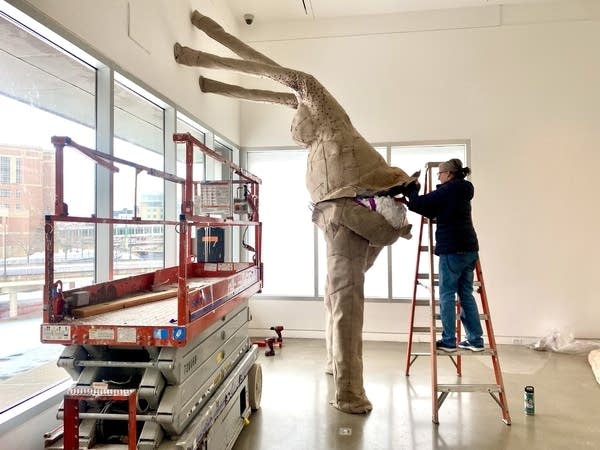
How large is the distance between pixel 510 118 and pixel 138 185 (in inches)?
172

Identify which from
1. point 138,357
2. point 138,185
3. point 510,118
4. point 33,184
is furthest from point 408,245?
point 33,184

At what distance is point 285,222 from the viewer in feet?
18.3

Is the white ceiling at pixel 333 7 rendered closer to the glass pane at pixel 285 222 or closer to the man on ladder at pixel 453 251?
the glass pane at pixel 285 222

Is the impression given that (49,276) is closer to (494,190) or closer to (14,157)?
(14,157)

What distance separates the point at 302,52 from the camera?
5.30 meters

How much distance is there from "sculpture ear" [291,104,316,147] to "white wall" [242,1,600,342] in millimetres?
2009

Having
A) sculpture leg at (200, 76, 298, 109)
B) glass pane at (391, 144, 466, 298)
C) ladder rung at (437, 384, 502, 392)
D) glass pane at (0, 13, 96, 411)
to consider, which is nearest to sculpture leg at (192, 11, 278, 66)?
sculpture leg at (200, 76, 298, 109)

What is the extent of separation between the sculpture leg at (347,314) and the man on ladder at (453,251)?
1.91ft

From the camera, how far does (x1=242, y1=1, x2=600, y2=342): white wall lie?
4.85 m

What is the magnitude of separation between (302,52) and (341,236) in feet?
10.5

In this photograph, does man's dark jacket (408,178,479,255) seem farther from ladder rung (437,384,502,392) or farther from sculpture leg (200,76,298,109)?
sculpture leg (200,76,298,109)

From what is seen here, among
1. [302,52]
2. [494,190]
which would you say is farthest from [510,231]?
[302,52]

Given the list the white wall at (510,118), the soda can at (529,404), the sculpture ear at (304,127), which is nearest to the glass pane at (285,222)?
the white wall at (510,118)

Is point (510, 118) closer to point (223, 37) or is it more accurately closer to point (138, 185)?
point (223, 37)
